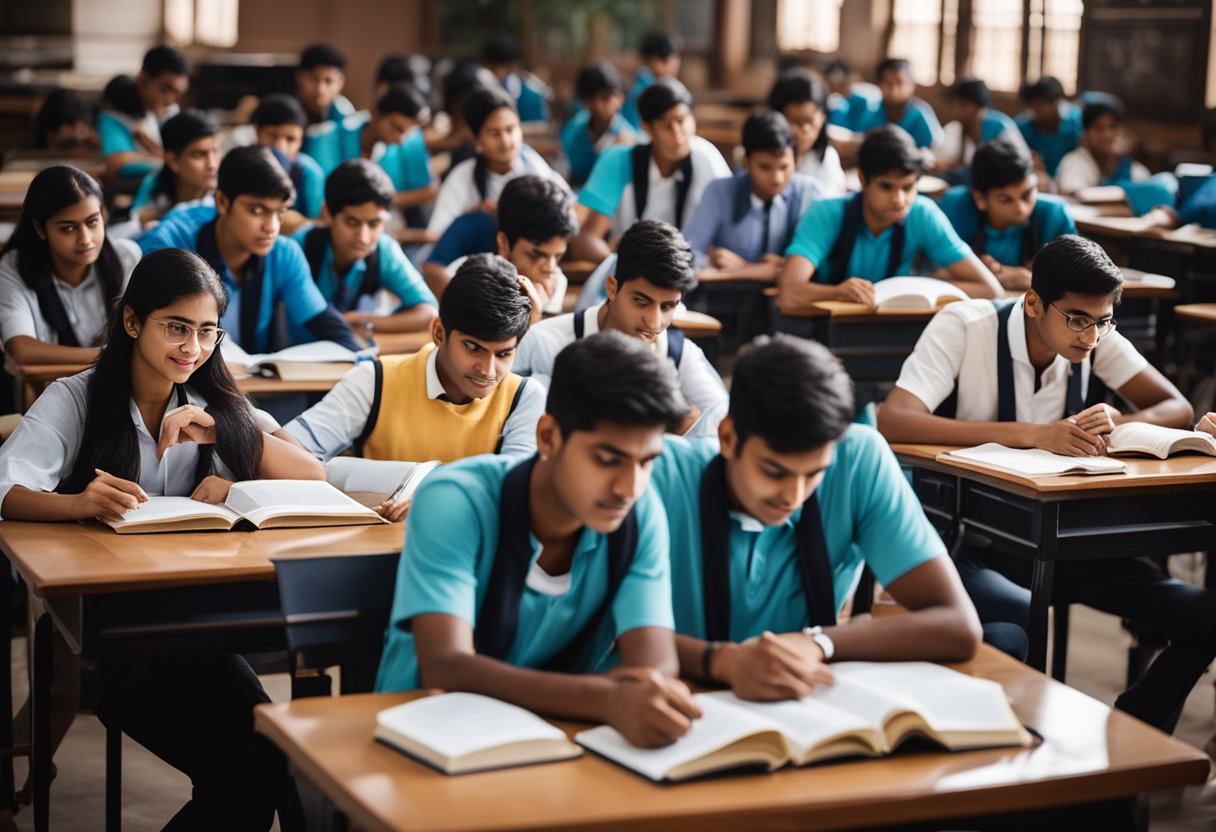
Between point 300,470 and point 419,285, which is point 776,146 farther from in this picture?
point 300,470

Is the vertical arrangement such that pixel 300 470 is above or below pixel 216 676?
above

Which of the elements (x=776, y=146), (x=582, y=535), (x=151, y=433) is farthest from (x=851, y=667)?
(x=776, y=146)

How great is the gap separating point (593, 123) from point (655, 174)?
2.70 metres

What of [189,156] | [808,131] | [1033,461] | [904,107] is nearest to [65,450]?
[1033,461]

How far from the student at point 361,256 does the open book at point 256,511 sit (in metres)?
1.78

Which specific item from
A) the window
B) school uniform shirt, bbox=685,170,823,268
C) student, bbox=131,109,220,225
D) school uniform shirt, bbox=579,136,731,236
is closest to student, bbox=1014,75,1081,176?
school uniform shirt, bbox=579,136,731,236

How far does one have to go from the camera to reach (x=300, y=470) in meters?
2.85

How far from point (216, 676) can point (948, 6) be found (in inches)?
391

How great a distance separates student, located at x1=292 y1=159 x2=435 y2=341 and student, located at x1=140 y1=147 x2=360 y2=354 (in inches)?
9.9

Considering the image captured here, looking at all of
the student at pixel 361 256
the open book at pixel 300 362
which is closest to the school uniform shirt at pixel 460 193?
the student at pixel 361 256

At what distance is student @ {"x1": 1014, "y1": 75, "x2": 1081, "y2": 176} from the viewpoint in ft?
29.1

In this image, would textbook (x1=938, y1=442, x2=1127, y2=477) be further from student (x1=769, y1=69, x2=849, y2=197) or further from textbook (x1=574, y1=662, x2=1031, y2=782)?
student (x1=769, y1=69, x2=849, y2=197)

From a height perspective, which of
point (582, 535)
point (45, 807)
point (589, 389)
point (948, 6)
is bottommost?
point (45, 807)

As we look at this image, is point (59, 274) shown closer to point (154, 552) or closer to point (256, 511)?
point (256, 511)
